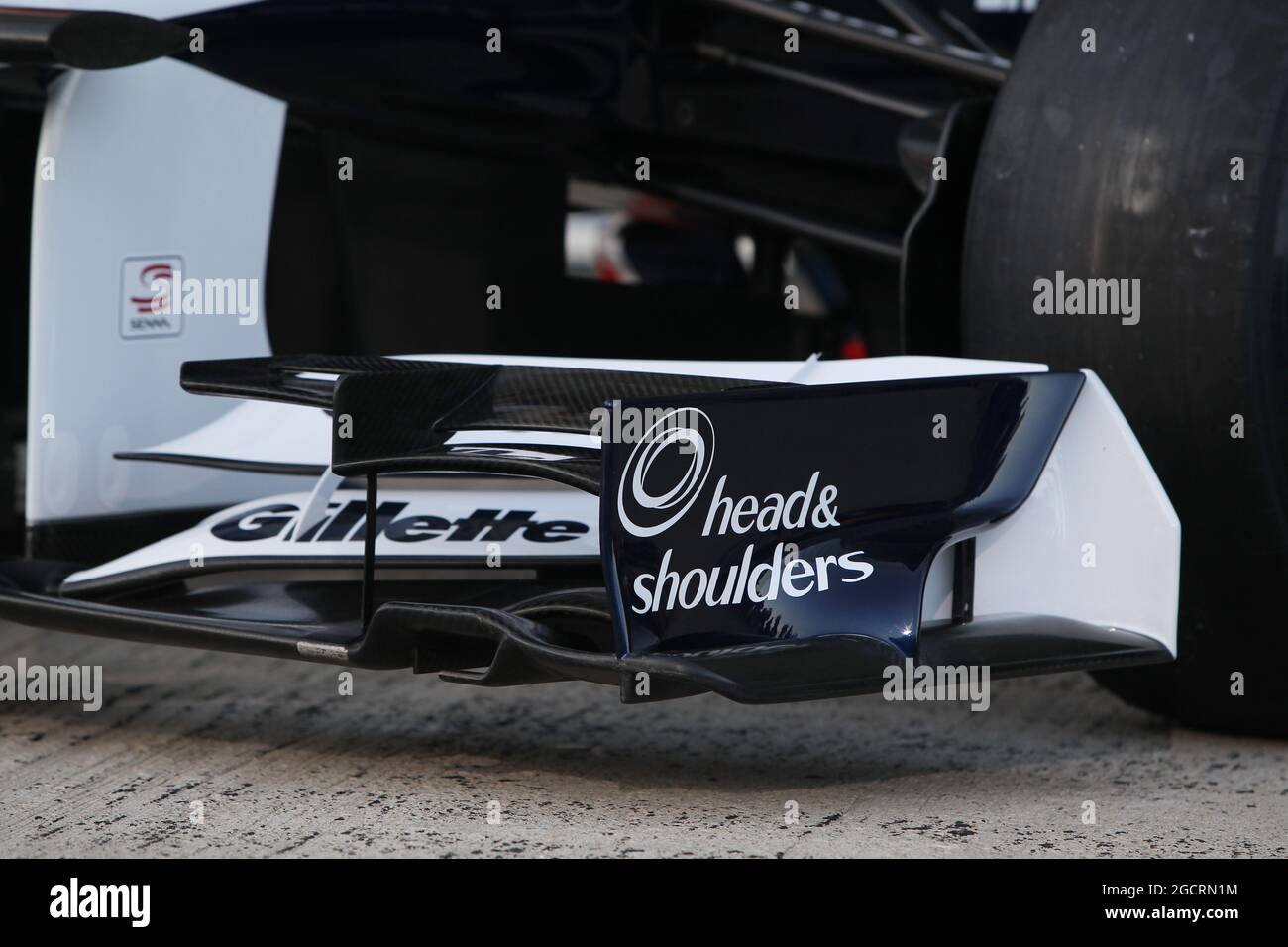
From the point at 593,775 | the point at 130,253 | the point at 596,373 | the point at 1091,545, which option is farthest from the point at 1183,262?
the point at 130,253

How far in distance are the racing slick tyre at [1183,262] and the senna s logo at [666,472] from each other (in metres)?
0.64

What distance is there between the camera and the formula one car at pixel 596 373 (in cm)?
231

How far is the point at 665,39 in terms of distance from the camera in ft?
12.8

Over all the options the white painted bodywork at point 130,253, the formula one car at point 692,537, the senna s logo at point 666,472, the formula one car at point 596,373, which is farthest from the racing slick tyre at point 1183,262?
the white painted bodywork at point 130,253

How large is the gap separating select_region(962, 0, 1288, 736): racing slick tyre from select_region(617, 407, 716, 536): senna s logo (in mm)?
642

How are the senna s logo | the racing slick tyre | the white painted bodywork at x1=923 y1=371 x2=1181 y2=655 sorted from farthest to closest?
the racing slick tyre, the white painted bodywork at x1=923 y1=371 x2=1181 y2=655, the senna s logo

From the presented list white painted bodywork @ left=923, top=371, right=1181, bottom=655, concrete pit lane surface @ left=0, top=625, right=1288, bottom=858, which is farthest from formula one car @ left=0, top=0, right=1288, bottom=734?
concrete pit lane surface @ left=0, top=625, right=1288, bottom=858

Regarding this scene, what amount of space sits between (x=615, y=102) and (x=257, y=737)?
1.61m

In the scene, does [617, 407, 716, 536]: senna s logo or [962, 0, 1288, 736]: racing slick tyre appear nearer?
[617, 407, 716, 536]: senna s logo

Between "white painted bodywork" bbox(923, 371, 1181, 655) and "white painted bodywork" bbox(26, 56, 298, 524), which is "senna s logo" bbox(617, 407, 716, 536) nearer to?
"white painted bodywork" bbox(923, 371, 1181, 655)

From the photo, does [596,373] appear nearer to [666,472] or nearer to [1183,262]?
[666,472]

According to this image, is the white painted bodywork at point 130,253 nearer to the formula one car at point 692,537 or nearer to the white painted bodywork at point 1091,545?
the formula one car at point 692,537

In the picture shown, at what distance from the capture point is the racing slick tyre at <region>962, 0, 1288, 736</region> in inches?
105
